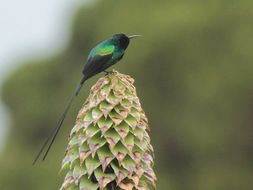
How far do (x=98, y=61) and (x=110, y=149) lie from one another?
Answer: 5.77 ft

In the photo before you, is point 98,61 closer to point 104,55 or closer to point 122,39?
point 104,55

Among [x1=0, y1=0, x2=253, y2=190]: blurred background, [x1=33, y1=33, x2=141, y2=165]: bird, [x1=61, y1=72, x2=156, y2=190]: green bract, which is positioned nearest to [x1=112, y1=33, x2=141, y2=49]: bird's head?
[x1=33, y1=33, x2=141, y2=165]: bird

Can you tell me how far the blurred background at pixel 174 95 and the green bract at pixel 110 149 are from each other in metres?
23.3

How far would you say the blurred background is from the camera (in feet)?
104

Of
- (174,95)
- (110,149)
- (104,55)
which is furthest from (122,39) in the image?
(174,95)

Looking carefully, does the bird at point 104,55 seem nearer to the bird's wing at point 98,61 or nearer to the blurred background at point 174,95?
the bird's wing at point 98,61

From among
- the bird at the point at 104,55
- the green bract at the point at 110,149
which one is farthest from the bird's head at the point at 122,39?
the green bract at the point at 110,149

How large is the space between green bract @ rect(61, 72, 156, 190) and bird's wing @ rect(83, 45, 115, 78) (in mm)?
1331

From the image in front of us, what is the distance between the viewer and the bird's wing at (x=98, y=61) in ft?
22.5

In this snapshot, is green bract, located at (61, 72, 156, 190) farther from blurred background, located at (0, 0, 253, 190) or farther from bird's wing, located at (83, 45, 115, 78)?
Answer: blurred background, located at (0, 0, 253, 190)

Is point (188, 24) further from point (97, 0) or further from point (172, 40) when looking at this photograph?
point (97, 0)

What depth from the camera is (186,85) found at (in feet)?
108

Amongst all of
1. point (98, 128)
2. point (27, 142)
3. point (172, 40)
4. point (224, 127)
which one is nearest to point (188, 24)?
point (172, 40)

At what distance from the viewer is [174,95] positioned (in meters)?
33.1
